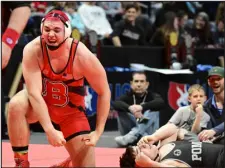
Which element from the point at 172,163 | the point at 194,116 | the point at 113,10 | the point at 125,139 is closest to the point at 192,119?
the point at 194,116

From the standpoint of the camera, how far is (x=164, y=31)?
4.90m

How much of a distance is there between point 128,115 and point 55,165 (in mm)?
801

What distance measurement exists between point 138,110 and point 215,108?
0.42 m

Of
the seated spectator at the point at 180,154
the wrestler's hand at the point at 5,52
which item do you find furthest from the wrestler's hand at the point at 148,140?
the wrestler's hand at the point at 5,52

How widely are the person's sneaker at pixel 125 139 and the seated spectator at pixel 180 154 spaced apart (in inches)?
27.3

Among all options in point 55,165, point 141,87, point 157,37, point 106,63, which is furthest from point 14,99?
point 157,37

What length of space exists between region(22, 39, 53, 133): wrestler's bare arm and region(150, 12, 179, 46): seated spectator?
7.14ft

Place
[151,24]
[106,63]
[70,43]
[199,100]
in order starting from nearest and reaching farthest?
[70,43] < [199,100] < [106,63] < [151,24]

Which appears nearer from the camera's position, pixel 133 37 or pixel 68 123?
pixel 68 123

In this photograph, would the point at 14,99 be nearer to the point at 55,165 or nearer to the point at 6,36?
the point at 6,36

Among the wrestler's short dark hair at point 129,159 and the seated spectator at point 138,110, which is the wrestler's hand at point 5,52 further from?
the seated spectator at point 138,110

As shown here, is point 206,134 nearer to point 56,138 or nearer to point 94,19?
point 56,138

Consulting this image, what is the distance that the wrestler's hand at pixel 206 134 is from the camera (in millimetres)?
3379

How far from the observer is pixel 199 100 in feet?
11.6
